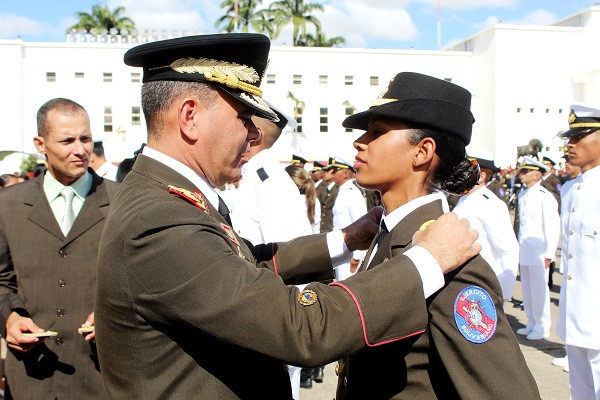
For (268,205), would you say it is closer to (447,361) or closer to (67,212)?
(67,212)

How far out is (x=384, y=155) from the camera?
2.30 metres

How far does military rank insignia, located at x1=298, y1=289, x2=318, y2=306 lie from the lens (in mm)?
1523

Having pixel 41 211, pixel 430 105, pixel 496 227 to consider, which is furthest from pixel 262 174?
pixel 496 227

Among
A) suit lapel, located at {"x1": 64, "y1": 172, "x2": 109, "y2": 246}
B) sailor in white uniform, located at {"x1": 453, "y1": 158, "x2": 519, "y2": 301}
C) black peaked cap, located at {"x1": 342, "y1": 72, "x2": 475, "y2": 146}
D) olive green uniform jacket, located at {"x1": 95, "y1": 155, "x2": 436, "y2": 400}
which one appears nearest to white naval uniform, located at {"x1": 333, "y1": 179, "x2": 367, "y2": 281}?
sailor in white uniform, located at {"x1": 453, "y1": 158, "x2": 519, "y2": 301}

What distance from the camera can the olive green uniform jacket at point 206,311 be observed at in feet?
4.81

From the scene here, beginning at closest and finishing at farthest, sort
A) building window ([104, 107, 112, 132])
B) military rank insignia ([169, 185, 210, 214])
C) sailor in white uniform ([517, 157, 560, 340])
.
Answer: military rank insignia ([169, 185, 210, 214])
sailor in white uniform ([517, 157, 560, 340])
building window ([104, 107, 112, 132])

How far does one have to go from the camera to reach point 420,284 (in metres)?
1.62

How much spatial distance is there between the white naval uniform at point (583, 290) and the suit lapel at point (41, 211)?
4098 mm

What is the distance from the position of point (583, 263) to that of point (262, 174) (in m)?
2.90

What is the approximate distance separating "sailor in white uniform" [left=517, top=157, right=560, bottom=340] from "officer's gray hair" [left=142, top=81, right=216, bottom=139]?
7037mm

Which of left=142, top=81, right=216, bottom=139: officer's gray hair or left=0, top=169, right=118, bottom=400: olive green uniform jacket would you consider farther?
left=0, top=169, right=118, bottom=400: olive green uniform jacket

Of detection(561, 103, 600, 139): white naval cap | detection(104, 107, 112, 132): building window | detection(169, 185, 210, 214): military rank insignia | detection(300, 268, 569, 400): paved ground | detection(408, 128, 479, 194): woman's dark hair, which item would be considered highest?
detection(104, 107, 112, 132): building window

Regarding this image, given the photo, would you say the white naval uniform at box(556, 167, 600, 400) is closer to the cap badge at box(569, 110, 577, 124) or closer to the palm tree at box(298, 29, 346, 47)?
the cap badge at box(569, 110, 577, 124)

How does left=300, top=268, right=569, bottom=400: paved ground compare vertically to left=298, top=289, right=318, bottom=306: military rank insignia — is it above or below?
below
